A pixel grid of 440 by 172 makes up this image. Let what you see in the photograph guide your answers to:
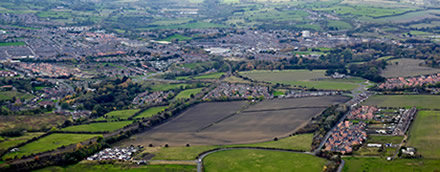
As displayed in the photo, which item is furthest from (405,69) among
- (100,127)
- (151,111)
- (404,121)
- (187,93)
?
(100,127)

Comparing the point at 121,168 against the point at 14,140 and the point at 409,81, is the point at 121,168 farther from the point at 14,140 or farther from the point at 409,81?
the point at 409,81

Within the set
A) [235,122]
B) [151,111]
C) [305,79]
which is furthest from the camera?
[305,79]

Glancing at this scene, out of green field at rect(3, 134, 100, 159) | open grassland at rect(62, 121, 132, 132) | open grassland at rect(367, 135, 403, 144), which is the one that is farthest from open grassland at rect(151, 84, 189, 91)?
open grassland at rect(367, 135, 403, 144)

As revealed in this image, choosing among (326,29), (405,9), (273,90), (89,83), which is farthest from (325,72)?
(405,9)

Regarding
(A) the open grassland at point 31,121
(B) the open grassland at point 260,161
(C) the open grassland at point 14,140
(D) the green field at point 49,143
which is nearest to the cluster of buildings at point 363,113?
(B) the open grassland at point 260,161

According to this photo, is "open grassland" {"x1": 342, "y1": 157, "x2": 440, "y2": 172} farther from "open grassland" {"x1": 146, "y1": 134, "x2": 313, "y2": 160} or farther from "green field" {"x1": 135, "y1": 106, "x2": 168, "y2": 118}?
"green field" {"x1": 135, "y1": 106, "x2": 168, "y2": 118}
